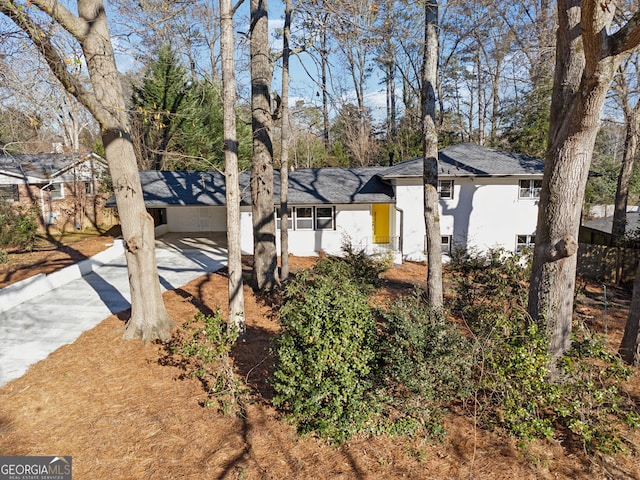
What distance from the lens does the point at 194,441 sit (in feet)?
14.0

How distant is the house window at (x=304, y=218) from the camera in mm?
15992

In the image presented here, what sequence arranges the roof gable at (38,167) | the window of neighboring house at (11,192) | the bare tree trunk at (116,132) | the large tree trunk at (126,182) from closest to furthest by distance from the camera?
the bare tree trunk at (116,132) < the large tree trunk at (126,182) < the roof gable at (38,167) < the window of neighboring house at (11,192)

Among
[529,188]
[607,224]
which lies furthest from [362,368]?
[607,224]

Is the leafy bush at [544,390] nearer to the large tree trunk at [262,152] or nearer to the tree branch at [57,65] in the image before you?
the large tree trunk at [262,152]

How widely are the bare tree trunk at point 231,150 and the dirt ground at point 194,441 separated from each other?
1.38 m

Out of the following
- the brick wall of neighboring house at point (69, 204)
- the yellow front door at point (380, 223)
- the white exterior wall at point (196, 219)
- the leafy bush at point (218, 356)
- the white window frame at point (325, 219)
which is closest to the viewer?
the leafy bush at point (218, 356)

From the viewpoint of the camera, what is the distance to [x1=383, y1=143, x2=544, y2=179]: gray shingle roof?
14.5m

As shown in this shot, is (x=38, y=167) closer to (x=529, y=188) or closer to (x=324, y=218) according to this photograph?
(x=324, y=218)

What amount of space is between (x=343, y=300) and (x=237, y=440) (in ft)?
6.69

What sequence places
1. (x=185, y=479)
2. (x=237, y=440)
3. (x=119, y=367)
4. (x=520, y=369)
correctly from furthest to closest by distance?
(x=119, y=367) → (x=237, y=440) → (x=520, y=369) → (x=185, y=479)

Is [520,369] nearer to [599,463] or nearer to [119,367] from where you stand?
[599,463]

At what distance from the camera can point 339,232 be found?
16.1m

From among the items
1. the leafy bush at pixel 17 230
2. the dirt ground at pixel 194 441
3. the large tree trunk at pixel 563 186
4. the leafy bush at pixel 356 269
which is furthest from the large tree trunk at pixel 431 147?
the leafy bush at pixel 17 230

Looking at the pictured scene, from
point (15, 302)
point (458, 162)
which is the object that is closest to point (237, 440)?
point (15, 302)
